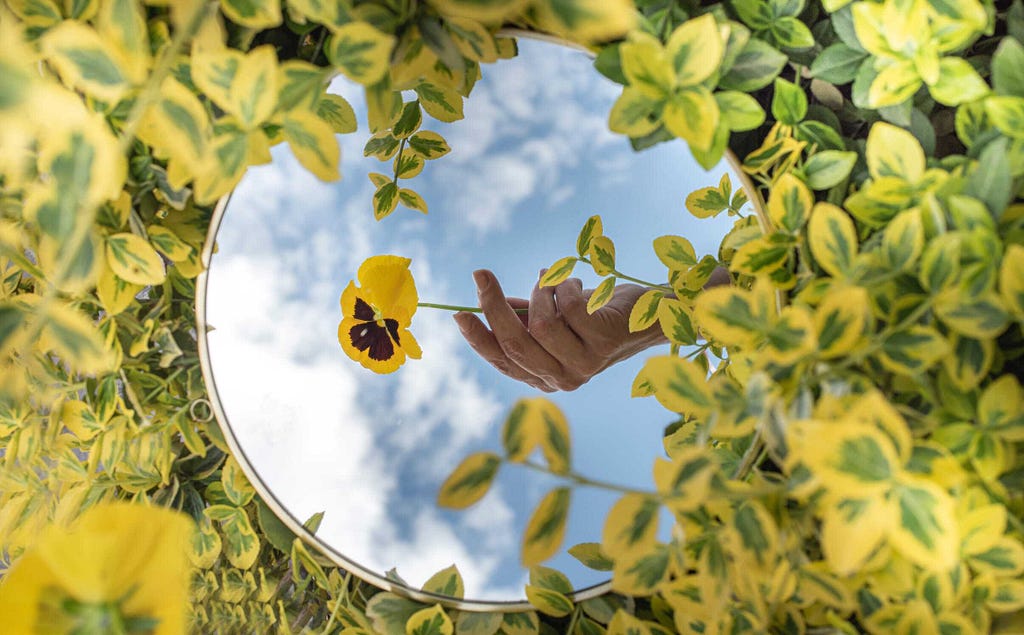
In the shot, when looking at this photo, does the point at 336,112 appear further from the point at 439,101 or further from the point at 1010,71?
the point at 1010,71

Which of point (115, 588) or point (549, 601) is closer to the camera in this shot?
point (115, 588)

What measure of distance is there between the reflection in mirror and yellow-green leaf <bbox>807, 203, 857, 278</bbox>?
293 millimetres

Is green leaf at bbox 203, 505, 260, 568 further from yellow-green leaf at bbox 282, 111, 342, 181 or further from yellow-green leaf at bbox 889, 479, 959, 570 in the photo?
yellow-green leaf at bbox 889, 479, 959, 570

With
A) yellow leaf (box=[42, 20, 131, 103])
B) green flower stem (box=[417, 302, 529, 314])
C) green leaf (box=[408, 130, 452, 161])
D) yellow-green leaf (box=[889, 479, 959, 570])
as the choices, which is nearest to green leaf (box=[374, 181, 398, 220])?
green leaf (box=[408, 130, 452, 161])

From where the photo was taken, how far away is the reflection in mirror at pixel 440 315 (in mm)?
609

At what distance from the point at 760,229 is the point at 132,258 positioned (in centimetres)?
33

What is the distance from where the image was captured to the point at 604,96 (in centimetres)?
73

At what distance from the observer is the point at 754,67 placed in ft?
1.17

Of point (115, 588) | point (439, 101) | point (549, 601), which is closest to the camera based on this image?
point (115, 588)

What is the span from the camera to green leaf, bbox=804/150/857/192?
37 centimetres

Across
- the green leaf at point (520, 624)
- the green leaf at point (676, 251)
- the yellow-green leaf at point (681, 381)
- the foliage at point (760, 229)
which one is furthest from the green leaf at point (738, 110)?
the green leaf at point (520, 624)

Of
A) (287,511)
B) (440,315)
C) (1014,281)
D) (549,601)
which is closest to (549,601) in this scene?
(549,601)

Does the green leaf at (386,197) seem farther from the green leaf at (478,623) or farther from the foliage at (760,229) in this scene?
the green leaf at (478,623)

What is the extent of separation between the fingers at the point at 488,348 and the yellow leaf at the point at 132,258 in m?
0.42
